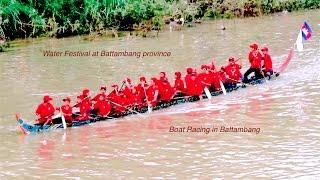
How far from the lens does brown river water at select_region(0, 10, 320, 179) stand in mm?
11398

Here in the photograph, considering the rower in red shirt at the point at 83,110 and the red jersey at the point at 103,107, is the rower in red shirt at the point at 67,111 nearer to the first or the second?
the rower in red shirt at the point at 83,110

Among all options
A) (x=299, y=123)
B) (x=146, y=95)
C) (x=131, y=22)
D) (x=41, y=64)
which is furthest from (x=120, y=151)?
(x=131, y=22)

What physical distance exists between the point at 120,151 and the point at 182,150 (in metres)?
1.34

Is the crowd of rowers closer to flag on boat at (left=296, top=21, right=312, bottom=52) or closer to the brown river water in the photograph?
the brown river water

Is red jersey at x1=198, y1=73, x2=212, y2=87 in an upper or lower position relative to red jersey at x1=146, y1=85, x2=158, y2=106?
upper

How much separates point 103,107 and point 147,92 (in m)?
1.48

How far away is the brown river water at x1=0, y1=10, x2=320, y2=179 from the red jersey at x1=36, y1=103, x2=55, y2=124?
407mm

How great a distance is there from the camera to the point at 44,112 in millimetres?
14055

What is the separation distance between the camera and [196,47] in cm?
2580

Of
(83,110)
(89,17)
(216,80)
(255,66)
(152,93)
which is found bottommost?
(83,110)

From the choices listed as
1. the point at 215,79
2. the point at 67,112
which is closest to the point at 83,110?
the point at 67,112

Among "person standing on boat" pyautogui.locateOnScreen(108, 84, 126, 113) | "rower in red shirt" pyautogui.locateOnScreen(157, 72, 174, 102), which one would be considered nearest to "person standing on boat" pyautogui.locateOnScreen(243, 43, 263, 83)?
"rower in red shirt" pyautogui.locateOnScreen(157, 72, 174, 102)

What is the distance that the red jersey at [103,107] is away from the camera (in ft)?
48.5

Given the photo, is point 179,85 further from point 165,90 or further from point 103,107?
point 103,107
